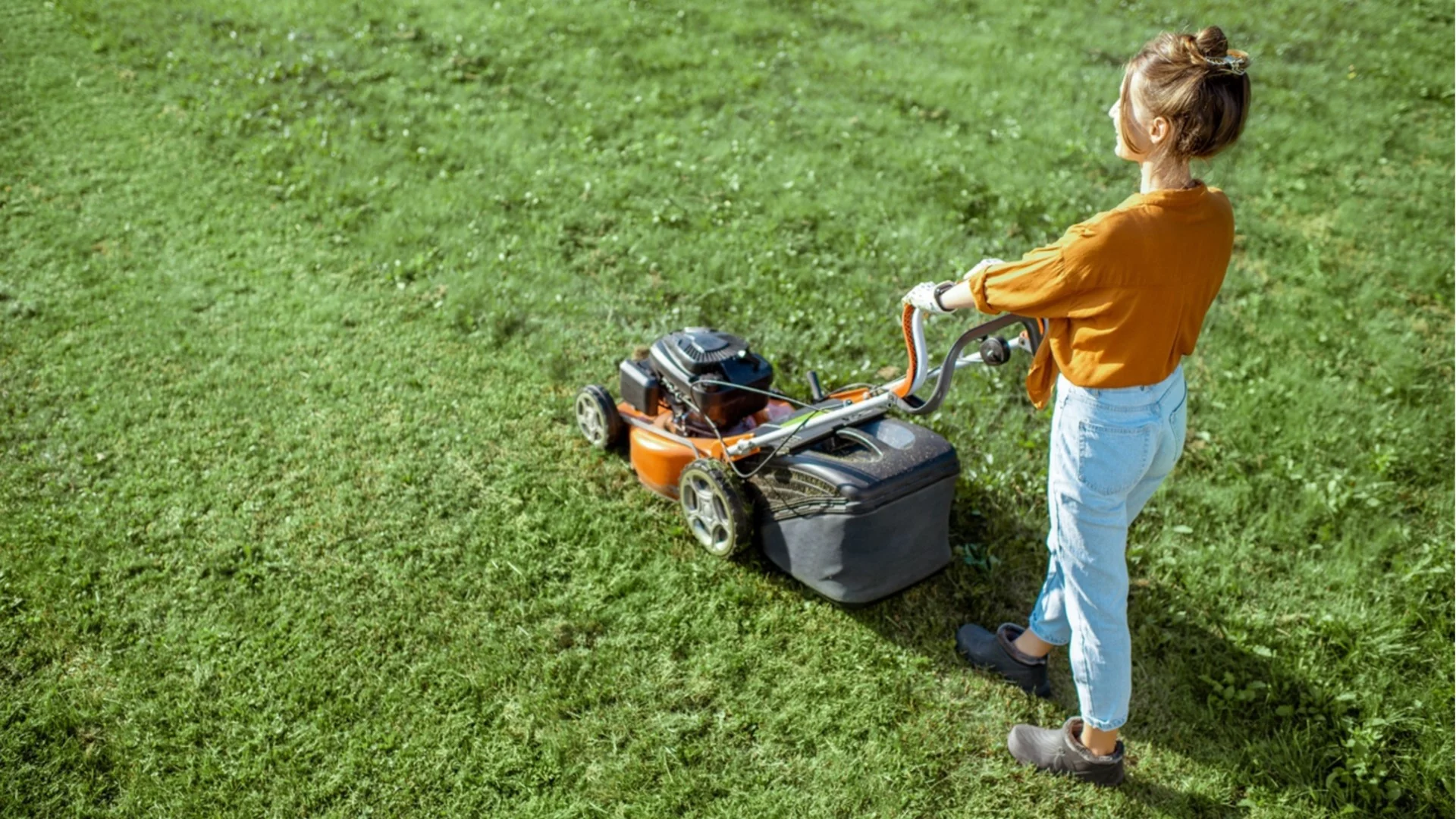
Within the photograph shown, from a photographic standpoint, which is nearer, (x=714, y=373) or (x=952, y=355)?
(x=952, y=355)

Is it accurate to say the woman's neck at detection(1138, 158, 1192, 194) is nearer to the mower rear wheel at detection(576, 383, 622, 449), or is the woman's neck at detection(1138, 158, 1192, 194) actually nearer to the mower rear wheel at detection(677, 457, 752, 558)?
the mower rear wheel at detection(677, 457, 752, 558)

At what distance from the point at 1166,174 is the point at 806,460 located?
62.1 inches

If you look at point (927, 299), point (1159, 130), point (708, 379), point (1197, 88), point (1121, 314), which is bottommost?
point (708, 379)

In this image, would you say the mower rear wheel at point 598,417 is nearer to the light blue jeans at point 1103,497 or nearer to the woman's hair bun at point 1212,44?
the light blue jeans at point 1103,497

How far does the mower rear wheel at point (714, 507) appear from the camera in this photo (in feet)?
12.7

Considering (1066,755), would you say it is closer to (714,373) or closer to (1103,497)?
(1103,497)

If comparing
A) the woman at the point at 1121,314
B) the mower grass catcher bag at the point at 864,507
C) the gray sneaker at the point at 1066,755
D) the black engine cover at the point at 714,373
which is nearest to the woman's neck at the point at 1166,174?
the woman at the point at 1121,314

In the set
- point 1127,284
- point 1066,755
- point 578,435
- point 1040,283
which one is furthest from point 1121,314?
point 578,435

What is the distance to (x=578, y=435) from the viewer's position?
477 cm

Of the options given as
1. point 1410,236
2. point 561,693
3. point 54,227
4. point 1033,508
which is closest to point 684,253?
point 1033,508

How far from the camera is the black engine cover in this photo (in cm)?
404

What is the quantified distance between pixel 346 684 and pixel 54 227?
4.01 meters

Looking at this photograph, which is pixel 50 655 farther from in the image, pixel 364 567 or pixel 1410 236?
pixel 1410 236

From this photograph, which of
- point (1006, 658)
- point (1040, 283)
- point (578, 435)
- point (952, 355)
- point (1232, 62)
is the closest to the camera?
point (1232, 62)
